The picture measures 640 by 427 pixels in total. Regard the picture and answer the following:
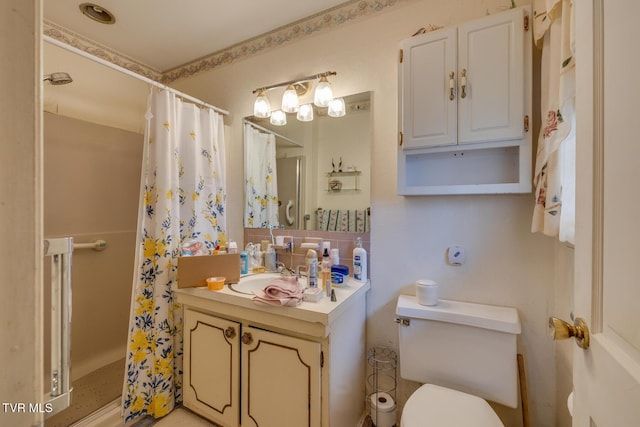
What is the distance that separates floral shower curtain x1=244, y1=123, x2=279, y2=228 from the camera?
1.85m

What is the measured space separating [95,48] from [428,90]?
A: 2.29 meters

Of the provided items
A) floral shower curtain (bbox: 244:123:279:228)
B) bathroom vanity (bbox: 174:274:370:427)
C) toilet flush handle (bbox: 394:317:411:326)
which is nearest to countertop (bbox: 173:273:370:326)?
bathroom vanity (bbox: 174:274:370:427)

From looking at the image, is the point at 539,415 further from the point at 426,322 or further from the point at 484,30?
the point at 484,30

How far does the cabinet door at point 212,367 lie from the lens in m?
1.31

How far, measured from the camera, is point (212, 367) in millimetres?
1387

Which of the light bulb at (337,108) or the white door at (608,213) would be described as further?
the light bulb at (337,108)

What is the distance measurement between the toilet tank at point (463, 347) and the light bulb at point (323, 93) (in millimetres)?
1170

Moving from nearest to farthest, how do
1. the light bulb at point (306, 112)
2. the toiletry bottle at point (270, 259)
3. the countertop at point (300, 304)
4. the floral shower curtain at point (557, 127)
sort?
the floral shower curtain at point (557, 127) < the countertop at point (300, 304) < the light bulb at point (306, 112) < the toiletry bottle at point (270, 259)

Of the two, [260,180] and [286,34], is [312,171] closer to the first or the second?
[260,180]

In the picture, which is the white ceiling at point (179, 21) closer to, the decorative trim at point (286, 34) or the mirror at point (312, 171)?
the decorative trim at point (286, 34)

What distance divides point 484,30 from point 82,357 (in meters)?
3.01

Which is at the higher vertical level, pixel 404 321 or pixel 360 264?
pixel 360 264

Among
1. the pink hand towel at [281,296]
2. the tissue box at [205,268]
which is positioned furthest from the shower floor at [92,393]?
the pink hand towel at [281,296]


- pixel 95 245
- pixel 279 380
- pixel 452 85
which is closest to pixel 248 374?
pixel 279 380
